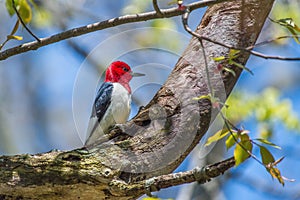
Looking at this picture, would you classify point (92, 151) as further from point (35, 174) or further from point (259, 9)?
point (259, 9)

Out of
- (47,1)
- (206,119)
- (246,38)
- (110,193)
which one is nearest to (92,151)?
(110,193)

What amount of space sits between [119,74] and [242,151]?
2.75 metres

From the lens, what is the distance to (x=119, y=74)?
4801mm

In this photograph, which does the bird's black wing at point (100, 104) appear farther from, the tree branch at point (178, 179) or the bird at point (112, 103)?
the tree branch at point (178, 179)

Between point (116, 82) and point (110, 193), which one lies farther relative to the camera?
point (116, 82)

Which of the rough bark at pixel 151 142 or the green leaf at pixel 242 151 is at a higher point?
the rough bark at pixel 151 142

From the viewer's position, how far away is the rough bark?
8.49ft

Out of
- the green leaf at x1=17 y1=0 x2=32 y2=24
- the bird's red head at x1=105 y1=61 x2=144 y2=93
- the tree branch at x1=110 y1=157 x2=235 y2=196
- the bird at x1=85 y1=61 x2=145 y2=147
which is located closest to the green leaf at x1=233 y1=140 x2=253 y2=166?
the tree branch at x1=110 y1=157 x2=235 y2=196

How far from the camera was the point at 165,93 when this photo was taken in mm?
3074

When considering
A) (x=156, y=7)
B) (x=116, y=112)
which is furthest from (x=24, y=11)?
(x=116, y=112)

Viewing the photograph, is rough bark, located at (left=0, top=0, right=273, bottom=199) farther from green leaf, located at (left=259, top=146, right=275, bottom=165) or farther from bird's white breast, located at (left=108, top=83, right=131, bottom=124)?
bird's white breast, located at (left=108, top=83, right=131, bottom=124)

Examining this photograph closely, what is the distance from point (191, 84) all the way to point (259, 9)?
62 cm

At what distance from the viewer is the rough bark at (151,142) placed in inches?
102

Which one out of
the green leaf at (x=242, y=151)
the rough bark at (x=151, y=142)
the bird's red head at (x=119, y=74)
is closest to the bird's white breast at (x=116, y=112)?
the bird's red head at (x=119, y=74)
